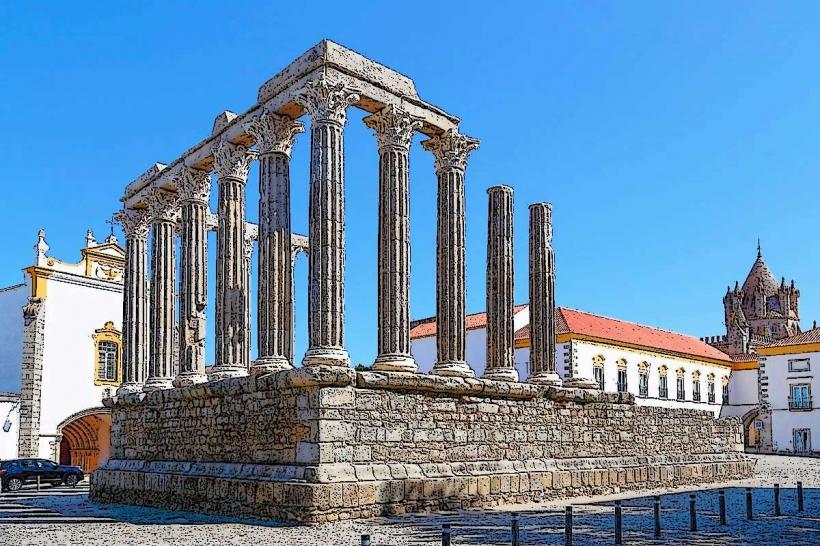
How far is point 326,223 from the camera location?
53.8 feet

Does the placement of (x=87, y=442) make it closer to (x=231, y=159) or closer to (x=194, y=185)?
(x=194, y=185)

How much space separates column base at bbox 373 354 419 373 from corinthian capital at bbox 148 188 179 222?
26.8ft

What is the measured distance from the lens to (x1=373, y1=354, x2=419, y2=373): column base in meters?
17.0

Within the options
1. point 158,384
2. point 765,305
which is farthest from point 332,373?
point 765,305

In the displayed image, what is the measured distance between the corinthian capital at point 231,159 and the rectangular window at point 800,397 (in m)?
37.5

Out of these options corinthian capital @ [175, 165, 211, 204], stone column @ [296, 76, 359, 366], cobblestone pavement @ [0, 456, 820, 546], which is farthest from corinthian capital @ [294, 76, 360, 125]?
cobblestone pavement @ [0, 456, 820, 546]

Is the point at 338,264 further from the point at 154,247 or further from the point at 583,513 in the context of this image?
the point at 154,247

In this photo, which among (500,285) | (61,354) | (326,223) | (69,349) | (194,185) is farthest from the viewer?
(69,349)

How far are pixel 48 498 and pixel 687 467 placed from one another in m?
15.6

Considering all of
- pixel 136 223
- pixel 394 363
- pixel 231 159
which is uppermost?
pixel 231 159

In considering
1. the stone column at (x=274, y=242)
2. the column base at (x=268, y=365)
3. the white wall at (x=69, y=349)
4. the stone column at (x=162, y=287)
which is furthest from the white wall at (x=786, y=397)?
the column base at (x=268, y=365)

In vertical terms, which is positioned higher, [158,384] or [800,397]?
[158,384]

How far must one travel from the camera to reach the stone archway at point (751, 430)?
52.7 m

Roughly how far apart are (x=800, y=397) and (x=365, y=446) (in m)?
38.8
